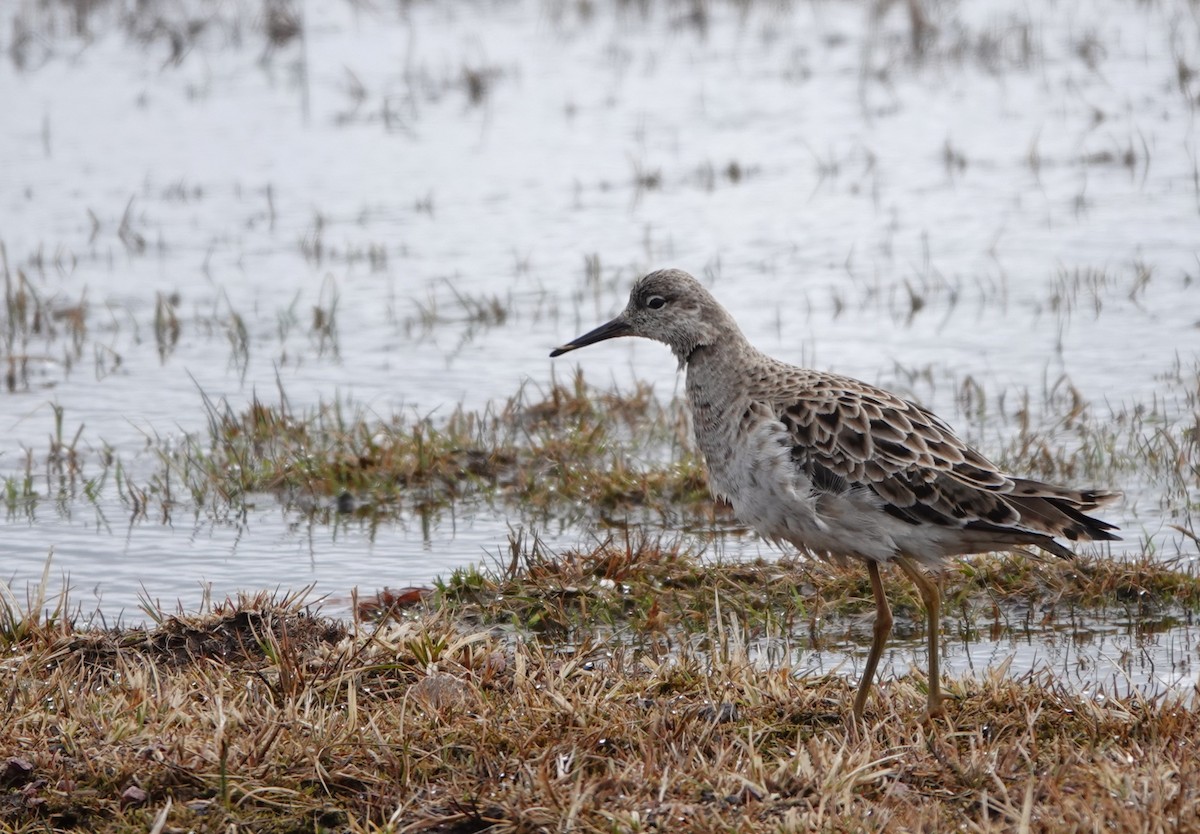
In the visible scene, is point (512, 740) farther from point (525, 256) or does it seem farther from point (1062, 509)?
point (525, 256)

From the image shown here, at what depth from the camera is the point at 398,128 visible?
1830 cm

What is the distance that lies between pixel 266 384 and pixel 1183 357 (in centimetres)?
591

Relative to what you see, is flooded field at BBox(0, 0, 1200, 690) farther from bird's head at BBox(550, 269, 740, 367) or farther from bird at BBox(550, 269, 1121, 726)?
bird's head at BBox(550, 269, 740, 367)

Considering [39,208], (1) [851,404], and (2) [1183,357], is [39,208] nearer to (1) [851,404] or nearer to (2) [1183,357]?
(2) [1183,357]

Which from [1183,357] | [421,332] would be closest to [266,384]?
[421,332]

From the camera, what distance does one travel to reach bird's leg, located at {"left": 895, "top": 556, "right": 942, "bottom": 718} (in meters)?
5.77

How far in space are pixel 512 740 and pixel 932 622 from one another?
1.62 meters

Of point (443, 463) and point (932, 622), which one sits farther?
point (443, 463)

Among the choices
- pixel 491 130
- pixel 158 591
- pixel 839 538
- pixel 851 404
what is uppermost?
pixel 491 130

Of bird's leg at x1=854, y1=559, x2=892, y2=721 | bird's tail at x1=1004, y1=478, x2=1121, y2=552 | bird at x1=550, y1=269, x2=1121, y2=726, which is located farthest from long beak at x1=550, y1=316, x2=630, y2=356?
bird's tail at x1=1004, y1=478, x2=1121, y2=552

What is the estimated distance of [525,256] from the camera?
46.0 ft

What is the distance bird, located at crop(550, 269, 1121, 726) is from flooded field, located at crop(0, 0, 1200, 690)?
978 millimetres

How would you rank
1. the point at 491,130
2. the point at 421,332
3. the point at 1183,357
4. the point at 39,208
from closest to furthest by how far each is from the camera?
the point at 1183,357 → the point at 421,332 → the point at 39,208 → the point at 491,130

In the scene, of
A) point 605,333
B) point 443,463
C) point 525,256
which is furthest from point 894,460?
point 525,256
